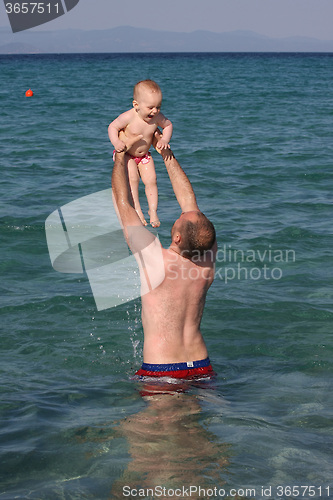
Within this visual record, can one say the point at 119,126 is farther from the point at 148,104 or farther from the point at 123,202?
the point at 123,202

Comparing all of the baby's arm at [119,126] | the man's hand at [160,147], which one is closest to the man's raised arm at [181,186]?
the man's hand at [160,147]

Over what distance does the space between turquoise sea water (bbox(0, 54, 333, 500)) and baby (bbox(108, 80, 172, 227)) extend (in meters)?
1.53

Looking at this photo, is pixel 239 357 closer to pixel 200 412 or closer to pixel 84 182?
pixel 200 412

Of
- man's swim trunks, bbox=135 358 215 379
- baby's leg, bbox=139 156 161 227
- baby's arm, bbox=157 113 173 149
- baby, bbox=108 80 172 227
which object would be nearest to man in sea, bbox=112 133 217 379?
man's swim trunks, bbox=135 358 215 379

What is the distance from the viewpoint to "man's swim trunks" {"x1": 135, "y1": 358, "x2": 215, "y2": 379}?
5012 mm

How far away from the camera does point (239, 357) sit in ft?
21.0

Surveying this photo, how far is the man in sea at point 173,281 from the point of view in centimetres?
475

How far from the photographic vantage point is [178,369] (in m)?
5.02

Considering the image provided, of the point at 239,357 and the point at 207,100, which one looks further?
the point at 207,100

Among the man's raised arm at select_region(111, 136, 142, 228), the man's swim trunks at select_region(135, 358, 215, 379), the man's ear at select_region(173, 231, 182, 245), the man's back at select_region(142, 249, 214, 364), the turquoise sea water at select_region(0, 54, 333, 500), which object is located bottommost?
the turquoise sea water at select_region(0, 54, 333, 500)

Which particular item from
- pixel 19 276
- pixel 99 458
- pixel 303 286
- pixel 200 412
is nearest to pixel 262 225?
pixel 303 286

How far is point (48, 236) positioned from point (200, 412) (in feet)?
20.6

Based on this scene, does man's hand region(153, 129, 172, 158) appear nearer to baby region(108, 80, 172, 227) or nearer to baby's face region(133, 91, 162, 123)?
baby region(108, 80, 172, 227)

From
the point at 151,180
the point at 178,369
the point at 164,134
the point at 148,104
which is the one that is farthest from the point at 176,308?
the point at 148,104
